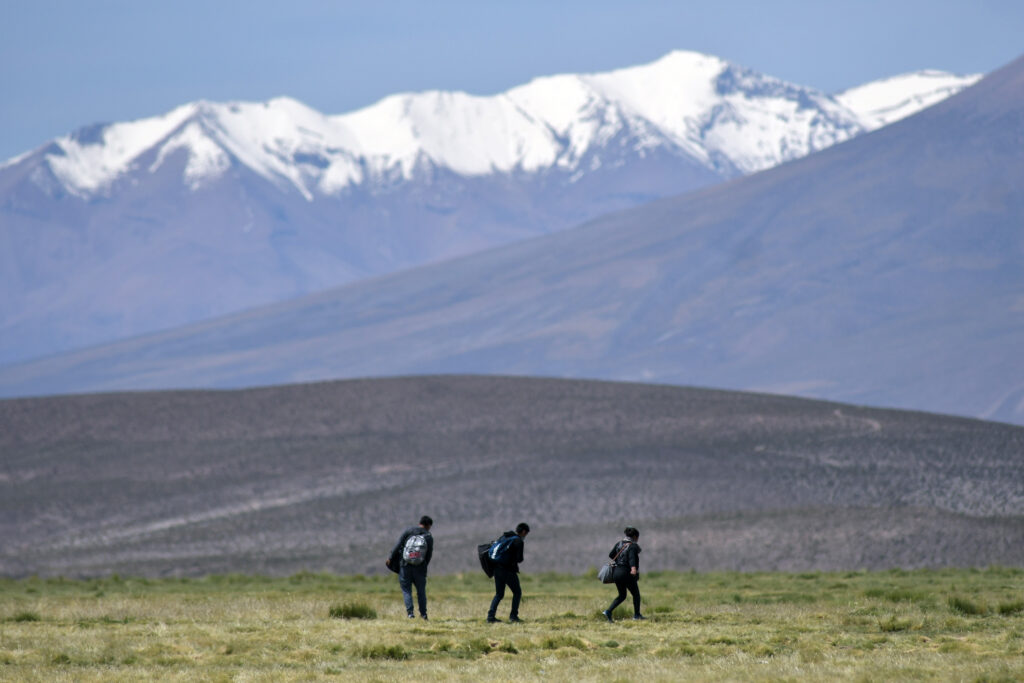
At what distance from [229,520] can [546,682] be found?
4637 centimetres

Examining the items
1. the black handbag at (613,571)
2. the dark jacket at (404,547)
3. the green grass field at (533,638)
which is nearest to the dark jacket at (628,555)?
the black handbag at (613,571)

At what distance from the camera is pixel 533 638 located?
2052cm

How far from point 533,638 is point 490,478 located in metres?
45.8

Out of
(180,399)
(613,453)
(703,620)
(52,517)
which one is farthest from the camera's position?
(180,399)

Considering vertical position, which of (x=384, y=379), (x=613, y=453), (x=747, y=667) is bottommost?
(x=747, y=667)

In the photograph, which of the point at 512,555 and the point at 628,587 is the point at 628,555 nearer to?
the point at 628,587

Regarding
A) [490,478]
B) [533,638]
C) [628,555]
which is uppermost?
[490,478]

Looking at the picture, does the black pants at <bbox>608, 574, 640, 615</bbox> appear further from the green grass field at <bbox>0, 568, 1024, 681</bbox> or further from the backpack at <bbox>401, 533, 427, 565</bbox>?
the backpack at <bbox>401, 533, 427, 565</bbox>

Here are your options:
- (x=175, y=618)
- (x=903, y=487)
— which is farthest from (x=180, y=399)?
(x=175, y=618)

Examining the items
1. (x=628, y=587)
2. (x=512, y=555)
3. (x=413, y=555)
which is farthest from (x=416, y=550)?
(x=628, y=587)

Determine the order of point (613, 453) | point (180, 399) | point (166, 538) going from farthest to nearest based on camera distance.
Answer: point (180, 399), point (613, 453), point (166, 538)

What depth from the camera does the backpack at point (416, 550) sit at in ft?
73.7

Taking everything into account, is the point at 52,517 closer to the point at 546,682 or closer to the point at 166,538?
the point at 166,538

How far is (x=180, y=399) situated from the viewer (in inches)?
3386
